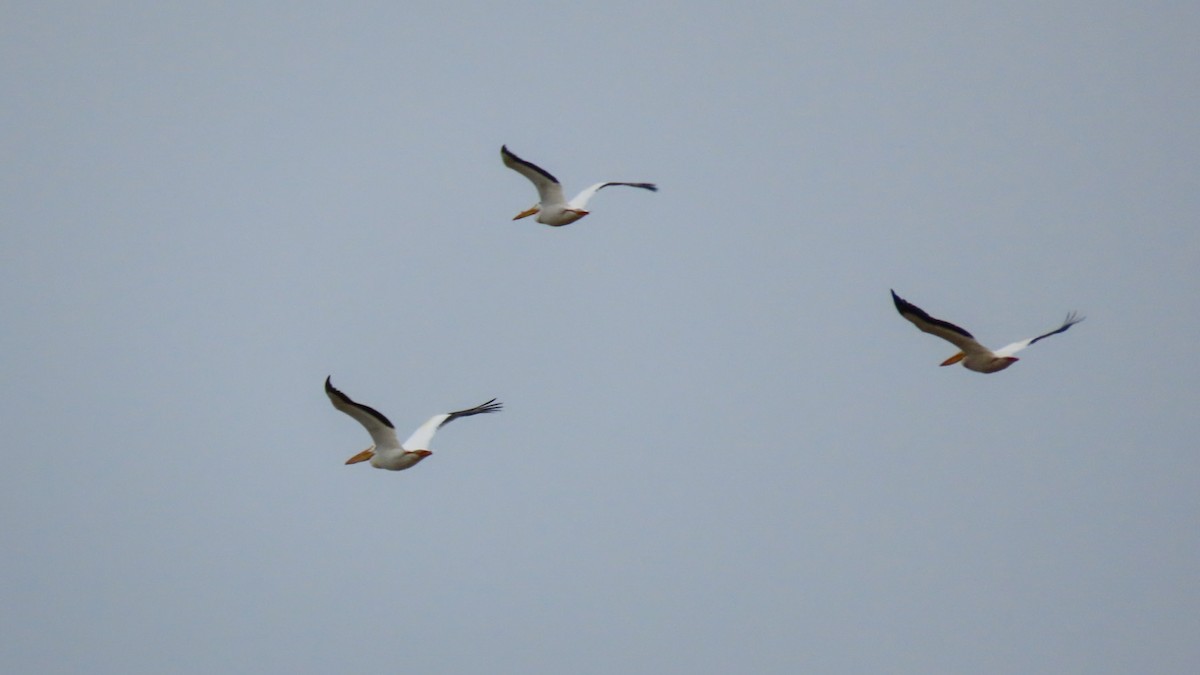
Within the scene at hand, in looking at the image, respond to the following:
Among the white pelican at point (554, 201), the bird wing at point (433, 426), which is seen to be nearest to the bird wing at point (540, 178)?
the white pelican at point (554, 201)

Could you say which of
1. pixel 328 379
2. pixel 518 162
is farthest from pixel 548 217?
pixel 328 379

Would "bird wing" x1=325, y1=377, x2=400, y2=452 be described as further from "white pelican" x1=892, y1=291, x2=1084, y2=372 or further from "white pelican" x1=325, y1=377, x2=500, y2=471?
"white pelican" x1=892, y1=291, x2=1084, y2=372

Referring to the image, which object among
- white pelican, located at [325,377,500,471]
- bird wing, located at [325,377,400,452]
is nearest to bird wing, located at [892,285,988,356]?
white pelican, located at [325,377,500,471]

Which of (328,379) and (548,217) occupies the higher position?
(548,217)

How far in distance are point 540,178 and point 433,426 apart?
584 cm

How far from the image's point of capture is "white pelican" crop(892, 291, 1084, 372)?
2094 centimetres

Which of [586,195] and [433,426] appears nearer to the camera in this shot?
[433,426]

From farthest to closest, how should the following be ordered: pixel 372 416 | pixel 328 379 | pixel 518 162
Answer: pixel 518 162
pixel 372 416
pixel 328 379

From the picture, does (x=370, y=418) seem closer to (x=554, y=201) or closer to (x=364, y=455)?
(x=364, y=455)

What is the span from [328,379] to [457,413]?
10.2 ft

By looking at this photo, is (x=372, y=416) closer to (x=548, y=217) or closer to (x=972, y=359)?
(x=548, y=217)

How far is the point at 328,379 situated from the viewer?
19453 millimetres

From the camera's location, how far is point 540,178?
2612 cm

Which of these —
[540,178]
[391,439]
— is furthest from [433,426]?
[540,178]
